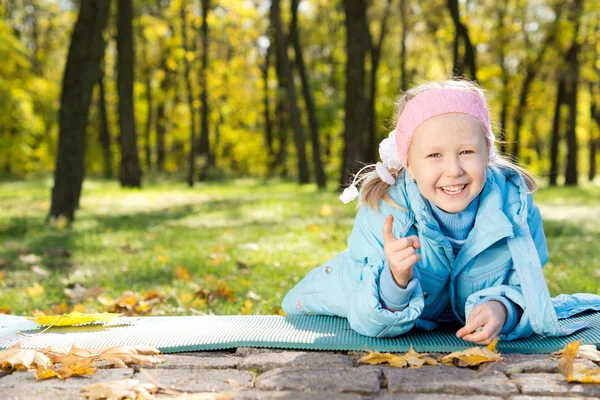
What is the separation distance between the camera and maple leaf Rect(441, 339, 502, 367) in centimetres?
275

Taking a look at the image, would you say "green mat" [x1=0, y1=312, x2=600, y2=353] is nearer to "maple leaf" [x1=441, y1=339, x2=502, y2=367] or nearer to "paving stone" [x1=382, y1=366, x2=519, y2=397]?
"maple leaf" [x1=441, y1=339, x2=502, y2=367]

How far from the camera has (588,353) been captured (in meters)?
2.81

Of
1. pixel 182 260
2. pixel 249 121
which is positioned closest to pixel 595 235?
pixel 182 260

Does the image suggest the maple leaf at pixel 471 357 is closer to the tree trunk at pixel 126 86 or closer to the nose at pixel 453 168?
the nose at pixel 453 168

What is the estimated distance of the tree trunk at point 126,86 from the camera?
17031 millimetres

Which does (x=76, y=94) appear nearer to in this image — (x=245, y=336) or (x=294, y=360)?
(x=245, y=336)

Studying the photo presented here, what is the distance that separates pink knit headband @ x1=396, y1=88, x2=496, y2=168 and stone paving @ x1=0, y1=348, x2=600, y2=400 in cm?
103

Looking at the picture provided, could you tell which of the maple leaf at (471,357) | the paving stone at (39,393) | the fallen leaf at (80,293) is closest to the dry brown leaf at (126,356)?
the paving stone at (39,393)

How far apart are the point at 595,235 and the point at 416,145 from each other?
6610mm

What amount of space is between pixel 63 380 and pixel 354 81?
1281 centimetres

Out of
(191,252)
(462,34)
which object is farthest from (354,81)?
(191,252)

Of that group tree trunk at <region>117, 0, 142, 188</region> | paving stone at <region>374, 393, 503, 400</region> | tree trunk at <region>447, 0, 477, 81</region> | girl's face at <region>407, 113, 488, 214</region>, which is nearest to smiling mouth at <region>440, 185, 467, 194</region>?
girl's face at <region>407, 113, 488, 214</region>

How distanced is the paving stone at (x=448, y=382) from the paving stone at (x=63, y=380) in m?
1.02

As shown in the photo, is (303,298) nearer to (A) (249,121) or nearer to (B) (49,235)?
(B) (49,235)
